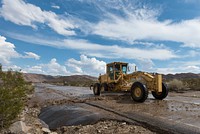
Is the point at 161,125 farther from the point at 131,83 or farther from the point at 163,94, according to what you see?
the point at 131,83

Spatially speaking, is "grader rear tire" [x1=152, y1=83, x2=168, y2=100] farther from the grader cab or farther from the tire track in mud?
the tire track in mud

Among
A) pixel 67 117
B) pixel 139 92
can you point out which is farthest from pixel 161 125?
pixel 139 92

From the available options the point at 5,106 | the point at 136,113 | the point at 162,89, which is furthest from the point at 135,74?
the point at 5,106

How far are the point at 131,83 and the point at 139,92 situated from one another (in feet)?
12.0

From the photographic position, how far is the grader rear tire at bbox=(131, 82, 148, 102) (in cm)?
1686

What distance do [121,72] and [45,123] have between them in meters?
10.7

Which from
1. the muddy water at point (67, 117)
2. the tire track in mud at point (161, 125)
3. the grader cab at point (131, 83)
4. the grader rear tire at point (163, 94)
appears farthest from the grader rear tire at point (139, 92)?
the tire track in mud at point (161, 125)

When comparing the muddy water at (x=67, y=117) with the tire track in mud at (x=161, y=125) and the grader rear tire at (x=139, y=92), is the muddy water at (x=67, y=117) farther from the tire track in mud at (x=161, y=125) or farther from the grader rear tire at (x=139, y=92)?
the grader rear tire at (x=139, y=92)

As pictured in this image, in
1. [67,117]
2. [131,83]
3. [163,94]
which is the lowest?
[67,117]

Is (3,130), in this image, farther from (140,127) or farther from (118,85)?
(118,85)

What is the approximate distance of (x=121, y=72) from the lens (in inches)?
886

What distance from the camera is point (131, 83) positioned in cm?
2095

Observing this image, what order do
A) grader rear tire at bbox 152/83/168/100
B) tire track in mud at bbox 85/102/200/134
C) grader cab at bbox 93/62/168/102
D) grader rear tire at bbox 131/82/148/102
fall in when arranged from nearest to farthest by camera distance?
tire track in mud at bbox 85/102/200/134, grader rear tire at bbox 131/82/148/102, grader cab at bbox 93/62/168/102, grader rear tire at bbox 152/83/168/100

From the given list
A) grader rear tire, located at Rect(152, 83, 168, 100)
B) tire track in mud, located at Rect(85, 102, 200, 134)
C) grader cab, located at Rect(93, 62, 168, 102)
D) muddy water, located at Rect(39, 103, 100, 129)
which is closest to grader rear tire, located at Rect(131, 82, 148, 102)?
grader cab, located at Rect(93, 62, 168, 102)
